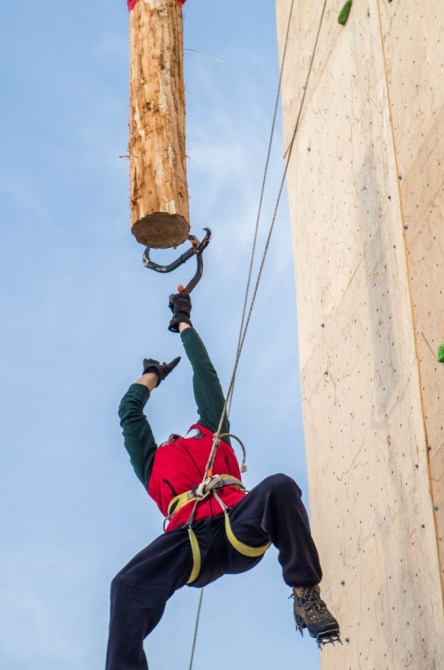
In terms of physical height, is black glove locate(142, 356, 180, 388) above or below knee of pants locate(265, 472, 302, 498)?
above

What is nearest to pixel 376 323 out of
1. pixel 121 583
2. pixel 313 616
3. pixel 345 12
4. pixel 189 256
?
pixel 189 256

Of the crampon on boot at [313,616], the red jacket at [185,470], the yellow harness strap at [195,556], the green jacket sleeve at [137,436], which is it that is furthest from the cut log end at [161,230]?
the crampon on boot at [313,616]

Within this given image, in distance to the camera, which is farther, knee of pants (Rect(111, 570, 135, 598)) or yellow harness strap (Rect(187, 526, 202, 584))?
yellow harness strap (Rect(187, 526, 202, 584))

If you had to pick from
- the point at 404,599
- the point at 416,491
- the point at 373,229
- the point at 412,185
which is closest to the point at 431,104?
the point at 412,185

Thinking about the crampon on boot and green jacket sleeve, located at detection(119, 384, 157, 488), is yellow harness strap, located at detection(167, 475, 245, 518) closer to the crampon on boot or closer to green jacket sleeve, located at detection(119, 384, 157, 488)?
green jacket sleeve, located at detection(119, 384, 157, 488)

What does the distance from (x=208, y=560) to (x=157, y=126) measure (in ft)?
6.62

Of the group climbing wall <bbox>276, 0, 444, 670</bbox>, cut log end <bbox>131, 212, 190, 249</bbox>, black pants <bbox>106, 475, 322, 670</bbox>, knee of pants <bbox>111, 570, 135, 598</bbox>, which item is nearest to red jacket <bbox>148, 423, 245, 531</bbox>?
black pants <bbox>106, 475, 322, 670</bbox>

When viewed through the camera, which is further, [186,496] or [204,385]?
[204,385]

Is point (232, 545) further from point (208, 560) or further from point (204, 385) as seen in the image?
point (204, 385)

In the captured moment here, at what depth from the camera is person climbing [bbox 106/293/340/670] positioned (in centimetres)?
469

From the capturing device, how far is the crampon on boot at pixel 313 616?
4.53 meters

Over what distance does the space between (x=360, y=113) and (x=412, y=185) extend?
37.8 inches

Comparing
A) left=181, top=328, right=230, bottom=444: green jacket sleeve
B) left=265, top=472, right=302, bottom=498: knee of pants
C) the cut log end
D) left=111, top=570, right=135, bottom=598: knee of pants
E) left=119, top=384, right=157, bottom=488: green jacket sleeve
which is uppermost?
the cut log end

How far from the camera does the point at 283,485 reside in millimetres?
4828
